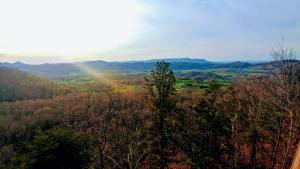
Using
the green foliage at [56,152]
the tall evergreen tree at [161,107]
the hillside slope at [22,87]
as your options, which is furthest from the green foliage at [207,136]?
the hillside slope at [22,87]

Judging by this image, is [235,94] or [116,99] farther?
[116,99]

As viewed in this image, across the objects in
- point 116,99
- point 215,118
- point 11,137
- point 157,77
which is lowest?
point 11,137

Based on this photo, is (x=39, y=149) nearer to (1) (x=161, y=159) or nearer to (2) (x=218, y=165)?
(1) (x=161, y=159)

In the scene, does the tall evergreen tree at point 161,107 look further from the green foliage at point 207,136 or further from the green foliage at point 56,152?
the green foliage at point 56,152

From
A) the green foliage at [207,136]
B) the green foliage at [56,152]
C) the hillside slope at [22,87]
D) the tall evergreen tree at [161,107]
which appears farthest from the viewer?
the hillside slope at [22,87]

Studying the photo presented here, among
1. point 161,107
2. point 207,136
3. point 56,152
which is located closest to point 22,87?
point 56,152

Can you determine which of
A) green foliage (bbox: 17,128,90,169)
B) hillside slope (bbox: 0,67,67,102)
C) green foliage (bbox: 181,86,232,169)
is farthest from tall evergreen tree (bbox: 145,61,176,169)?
hillside slope (bbox: 0,67,67,102)

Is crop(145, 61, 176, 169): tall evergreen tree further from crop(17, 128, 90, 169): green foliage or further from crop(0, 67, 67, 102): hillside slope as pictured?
crop(0, 67, 67, 102): hillside slope

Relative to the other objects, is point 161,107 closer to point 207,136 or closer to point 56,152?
point 207,136

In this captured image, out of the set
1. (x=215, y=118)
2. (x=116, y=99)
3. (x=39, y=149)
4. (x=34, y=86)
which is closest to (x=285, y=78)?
(x=215, y=118)
